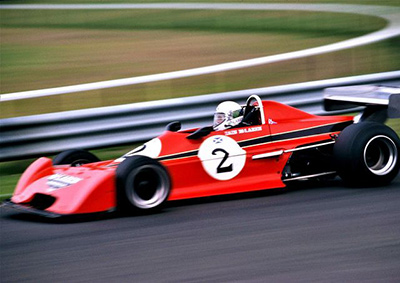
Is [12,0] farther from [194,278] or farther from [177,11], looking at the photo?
[194,278]

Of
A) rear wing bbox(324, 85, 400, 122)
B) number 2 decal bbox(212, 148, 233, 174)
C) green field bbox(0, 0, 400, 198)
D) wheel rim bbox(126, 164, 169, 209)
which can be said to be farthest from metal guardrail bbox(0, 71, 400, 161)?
wheel rim bbox(126, 164, 169, 209)

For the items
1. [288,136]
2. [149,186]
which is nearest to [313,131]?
[288,136]

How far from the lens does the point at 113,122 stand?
909cm

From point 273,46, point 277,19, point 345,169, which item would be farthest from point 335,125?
point 277,19

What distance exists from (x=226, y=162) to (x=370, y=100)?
5.89 ft

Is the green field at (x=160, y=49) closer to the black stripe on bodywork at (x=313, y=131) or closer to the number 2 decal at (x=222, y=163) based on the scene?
the black stripe on bodywork at (x=313, y=131)

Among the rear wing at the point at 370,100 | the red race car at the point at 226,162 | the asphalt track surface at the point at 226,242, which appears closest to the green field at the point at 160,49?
the rear wing at the point at 370,100

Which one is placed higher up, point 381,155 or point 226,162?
point 226,162

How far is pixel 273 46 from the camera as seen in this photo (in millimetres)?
16219

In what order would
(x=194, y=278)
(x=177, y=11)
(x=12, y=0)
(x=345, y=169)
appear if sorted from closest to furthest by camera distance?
(x=194, y=278) → (x=345, y=169) → (x=177, y=11) → (x=12, y=0)

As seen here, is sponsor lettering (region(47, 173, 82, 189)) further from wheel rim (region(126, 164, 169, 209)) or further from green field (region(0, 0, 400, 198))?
green field (region(0, 0, 400, 198))

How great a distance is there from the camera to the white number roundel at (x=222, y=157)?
23.5 feet

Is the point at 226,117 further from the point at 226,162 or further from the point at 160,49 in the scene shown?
the point at 160,49

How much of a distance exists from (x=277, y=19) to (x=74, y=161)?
12.5 meters
